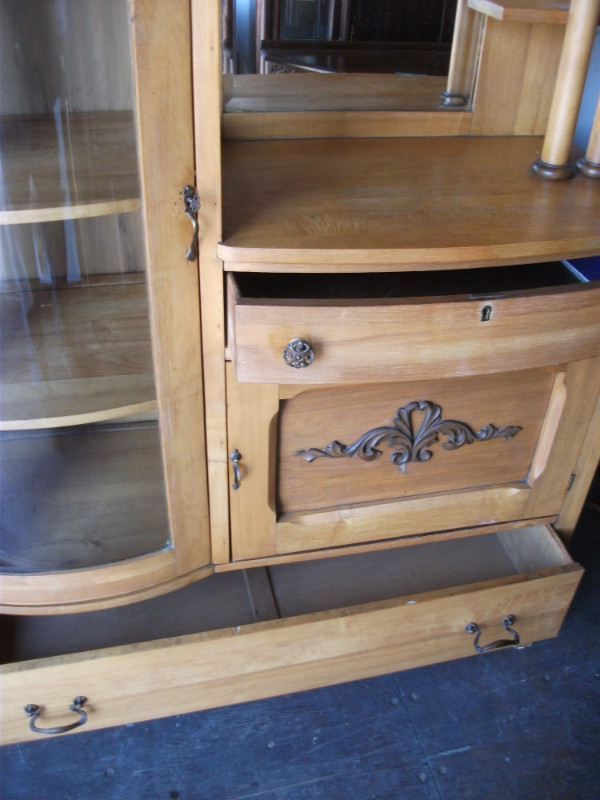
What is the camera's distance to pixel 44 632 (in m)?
1.10

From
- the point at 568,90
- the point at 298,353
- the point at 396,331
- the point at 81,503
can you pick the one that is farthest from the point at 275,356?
the point at 568,90

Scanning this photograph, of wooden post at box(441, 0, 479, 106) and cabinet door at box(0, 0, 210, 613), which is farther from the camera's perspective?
wooden post at box(441, 0, 479, 106)

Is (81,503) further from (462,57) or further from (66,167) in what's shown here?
(462,57)

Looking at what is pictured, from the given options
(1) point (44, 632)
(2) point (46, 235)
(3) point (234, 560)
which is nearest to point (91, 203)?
(2) point (46, 235)

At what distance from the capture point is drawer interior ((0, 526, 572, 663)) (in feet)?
3.59

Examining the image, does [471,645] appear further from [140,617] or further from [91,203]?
[91,203]

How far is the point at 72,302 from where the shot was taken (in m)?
0.89

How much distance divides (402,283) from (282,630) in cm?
49

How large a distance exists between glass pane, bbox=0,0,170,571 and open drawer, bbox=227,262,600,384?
14 centimetres

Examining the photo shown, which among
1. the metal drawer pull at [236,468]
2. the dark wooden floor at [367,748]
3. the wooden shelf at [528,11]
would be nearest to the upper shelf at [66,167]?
the metal drawer pull at [236,468]

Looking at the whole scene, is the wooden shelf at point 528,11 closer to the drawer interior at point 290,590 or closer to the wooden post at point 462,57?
the wooden post at point 462,57

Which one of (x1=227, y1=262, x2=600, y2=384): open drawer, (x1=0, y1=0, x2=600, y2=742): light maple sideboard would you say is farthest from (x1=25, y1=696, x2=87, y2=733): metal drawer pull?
(x1=227, y1=262, x2=600, y2=384): open drawer

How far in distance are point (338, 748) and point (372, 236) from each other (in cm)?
71

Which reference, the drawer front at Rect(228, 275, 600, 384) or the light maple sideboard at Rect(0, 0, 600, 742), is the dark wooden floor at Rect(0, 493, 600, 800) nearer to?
the light maple sideboard at Rect(0, 0, 600, 742)
